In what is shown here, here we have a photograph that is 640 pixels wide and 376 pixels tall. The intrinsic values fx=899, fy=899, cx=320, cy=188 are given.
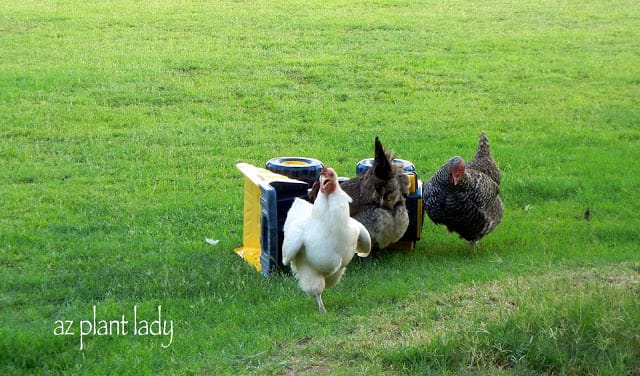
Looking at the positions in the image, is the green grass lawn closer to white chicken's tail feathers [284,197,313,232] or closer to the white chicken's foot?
the white chicken's foot

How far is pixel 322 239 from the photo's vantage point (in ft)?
26.1

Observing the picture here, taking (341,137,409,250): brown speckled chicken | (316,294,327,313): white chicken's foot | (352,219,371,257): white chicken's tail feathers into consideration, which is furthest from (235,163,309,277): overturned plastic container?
(316,294,327,313): white chicken's foot

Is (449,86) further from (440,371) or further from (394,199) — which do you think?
(440,371)

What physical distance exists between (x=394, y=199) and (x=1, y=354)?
13.9 ft

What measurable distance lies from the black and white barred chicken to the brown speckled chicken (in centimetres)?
56

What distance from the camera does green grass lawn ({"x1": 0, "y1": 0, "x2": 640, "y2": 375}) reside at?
669 centimetres

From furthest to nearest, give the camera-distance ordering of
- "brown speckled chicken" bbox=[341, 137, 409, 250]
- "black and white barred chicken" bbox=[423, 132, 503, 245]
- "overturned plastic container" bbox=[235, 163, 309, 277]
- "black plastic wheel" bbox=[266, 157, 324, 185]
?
"black plastic wheel" bbox=[266, 157, 324, 185] → "black and white barred chicken" bbox=[423, 132, 503, 245] → "brown speckled chicken" bbox=[341, 137, 409, 250] → "overturned plastic container" bbox=[235, 163, 309, 277]

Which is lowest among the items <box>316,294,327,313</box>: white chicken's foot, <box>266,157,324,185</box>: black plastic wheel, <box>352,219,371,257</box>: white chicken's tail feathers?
<box>316,294,327,313</box>: white chicken's foot

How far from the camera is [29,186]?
1202 centimetres

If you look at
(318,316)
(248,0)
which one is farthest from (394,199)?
(248,0)

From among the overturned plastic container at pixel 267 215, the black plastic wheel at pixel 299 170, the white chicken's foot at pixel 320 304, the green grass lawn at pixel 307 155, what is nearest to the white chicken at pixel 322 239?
the white chicken's foot at pixel 320 304

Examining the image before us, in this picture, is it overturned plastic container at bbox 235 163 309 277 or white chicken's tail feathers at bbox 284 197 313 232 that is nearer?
white chicken's tail feathers at bbox 284 197 313 232

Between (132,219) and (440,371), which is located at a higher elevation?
(440,371)

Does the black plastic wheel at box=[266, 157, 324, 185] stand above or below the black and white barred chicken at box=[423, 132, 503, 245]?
above
